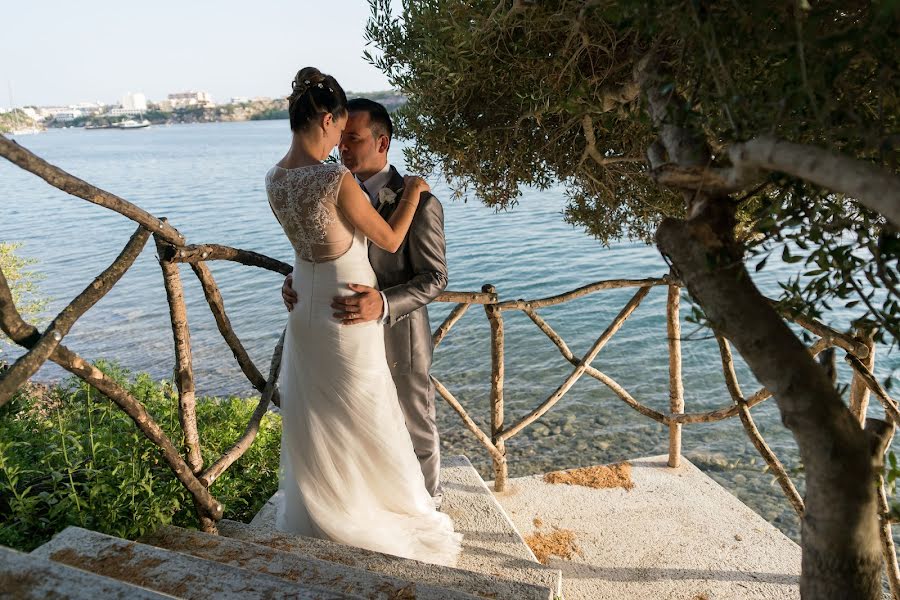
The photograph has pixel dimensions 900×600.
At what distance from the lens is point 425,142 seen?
336 cm

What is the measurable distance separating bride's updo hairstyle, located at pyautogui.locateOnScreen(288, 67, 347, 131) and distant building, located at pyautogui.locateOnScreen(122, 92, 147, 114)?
9290 centimetres

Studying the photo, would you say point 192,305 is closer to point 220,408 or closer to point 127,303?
point 127,303

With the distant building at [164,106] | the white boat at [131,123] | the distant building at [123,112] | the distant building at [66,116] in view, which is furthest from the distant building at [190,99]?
the distant building at [66,116]

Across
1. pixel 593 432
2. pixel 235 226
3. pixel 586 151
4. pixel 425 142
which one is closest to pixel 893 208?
pixel 586 151

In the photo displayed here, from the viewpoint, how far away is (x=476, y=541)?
10.1 feet

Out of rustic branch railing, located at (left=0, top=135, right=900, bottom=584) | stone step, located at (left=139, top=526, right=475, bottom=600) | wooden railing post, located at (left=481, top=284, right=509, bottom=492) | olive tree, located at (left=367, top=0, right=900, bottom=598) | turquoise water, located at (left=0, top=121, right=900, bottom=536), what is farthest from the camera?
turquoise water, located at (left=0, top=121, right=900, bottom=536)

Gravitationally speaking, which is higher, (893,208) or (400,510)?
(893,208)

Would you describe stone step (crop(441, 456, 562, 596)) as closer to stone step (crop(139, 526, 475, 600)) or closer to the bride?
the bride

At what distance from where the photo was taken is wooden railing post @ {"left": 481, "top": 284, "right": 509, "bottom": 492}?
12.4 feet

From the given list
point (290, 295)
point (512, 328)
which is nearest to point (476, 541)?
point (290, 295)

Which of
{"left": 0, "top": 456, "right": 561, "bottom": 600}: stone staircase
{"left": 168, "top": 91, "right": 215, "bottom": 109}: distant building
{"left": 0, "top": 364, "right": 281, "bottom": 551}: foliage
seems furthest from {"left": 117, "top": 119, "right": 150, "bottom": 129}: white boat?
{"left": 0, "top": 456, "right": 561, "bottom": 600}: stone staircase

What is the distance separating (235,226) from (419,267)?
21.9 metres

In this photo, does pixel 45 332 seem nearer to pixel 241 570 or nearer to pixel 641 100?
pixel 241 570

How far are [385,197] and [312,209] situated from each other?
15.1 inches
